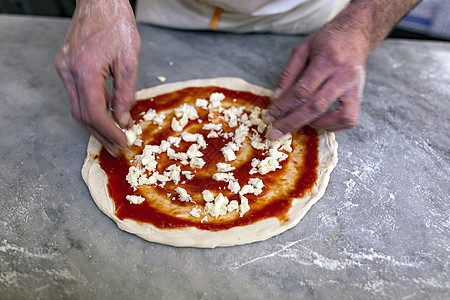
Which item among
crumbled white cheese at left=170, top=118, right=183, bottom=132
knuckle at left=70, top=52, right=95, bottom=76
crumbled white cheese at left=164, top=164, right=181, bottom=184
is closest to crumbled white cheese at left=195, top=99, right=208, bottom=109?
crumbled white cheese at left=170, top=118, right=183, bottom=132

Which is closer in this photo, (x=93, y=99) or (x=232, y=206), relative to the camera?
(x=93, y=99)

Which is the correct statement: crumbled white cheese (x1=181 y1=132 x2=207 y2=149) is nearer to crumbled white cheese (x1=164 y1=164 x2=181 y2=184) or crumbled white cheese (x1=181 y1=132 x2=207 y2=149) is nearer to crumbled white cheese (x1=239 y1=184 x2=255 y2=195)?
crumbled white cheese (x1=164 y1=164 x2=181 y2=184)

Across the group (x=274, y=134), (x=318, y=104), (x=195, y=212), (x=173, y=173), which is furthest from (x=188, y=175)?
(x=318, y=104)

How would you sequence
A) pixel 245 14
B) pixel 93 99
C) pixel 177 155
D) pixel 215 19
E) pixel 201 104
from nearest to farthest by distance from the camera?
1. pixel 93 99
2. pixel 177 155
3. pixel 201 104
4. pixel 245 14
5. pixel 215 19

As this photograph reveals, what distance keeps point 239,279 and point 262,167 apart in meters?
0.48

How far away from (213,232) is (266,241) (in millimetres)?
208

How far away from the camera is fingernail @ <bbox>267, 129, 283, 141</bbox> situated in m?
1.55

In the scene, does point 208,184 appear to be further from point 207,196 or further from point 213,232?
point 213,232

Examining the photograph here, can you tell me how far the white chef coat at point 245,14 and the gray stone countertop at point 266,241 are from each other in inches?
12.7

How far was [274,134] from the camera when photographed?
156 centimetres

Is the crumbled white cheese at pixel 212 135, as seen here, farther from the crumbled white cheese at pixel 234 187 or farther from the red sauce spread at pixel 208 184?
the crumbled white cheese at pixel 234 187

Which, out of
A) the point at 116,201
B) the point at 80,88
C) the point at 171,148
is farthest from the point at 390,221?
the point at 80,88

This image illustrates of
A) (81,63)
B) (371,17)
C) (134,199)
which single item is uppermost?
(371,17)

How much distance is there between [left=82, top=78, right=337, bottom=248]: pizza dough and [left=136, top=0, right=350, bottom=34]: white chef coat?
831 millimetres
